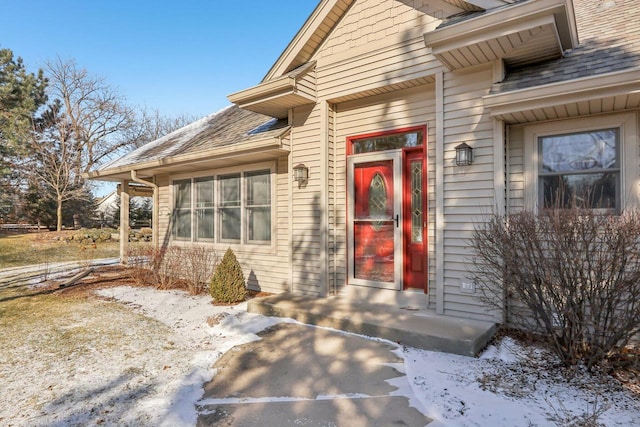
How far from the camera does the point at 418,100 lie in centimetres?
494

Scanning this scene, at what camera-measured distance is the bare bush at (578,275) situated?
2791 millimetres

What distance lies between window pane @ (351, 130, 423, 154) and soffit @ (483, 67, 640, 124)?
3.76 ft

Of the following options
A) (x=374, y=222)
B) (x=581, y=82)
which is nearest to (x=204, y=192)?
(x=374, y=222)

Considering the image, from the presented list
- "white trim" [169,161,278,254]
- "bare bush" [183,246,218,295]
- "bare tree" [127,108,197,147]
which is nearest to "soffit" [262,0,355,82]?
"white trim" [169,161,278,254]

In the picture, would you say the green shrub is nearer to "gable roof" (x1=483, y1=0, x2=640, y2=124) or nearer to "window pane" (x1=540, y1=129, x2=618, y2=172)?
"gable roof" (x1=483, y1=0, x2=640, y2=124)

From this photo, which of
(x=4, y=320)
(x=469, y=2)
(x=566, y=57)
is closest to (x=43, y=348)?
(x=4, y=320)

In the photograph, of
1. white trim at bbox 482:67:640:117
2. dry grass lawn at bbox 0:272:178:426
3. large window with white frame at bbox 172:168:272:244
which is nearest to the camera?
dry grass lawn at bbox 0:272:178:426

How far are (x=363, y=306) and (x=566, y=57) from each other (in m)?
3.87

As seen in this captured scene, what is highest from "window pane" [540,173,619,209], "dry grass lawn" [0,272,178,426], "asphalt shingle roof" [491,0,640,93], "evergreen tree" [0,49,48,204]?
"evergreen tree" [0,49,48,204]

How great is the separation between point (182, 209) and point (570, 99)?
24.8 feet

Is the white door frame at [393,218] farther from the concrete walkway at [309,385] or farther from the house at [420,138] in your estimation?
the concrete walkway at [309,385]

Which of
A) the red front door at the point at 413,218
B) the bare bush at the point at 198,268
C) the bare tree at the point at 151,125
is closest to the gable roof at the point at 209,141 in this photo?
the bare bush at the point at 198,268

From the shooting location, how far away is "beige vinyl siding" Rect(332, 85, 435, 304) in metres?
4.76

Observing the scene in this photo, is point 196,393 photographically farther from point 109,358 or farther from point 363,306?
point 363,306
